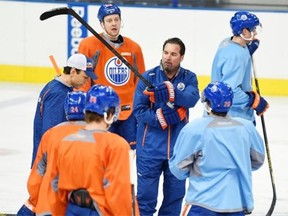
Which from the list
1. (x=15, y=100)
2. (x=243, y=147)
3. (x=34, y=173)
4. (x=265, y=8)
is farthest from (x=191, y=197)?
(x=265, y=8)

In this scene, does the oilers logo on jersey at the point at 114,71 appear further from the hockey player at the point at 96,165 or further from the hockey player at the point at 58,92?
the hockey player at the point at 96,165

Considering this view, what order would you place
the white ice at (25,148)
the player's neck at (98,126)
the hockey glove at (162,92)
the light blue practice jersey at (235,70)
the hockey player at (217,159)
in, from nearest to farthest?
the player's neck at (98,126) → the hockey player at (217,159) → the hockey glove at (162,92) → the light blue practice jersey at (235,70) → the white ice at (25,148)

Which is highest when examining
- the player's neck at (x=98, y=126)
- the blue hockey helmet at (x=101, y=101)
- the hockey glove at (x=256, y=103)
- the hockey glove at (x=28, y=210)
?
the blue hockey helmet at (x=101, y=101)

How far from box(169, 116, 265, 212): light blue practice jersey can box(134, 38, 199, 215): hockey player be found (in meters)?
1.37

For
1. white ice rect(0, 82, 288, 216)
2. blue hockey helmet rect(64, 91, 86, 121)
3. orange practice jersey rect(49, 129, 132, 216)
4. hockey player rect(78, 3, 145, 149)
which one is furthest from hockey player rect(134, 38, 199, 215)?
orange practice jersey rect(49, 129, 132, 216)

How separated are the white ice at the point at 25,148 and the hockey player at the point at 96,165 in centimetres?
260

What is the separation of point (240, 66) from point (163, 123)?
2.23ft

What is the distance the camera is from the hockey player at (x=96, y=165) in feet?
13.9

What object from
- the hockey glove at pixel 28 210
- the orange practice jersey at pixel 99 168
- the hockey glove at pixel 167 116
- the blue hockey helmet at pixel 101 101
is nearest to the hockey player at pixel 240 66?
the hockey glove at pixel 167 116

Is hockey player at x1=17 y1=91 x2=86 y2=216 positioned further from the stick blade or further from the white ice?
the white ice

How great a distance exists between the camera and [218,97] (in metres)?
4.83

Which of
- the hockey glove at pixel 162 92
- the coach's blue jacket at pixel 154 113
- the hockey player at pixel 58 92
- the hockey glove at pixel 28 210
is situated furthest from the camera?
the coach's blue jacket at pixel 154 113

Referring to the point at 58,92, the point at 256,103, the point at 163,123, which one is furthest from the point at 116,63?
the point at 58,92

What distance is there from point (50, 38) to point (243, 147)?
849 centimetres
